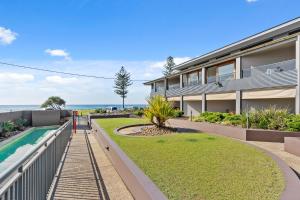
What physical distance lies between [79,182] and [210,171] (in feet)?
10.1

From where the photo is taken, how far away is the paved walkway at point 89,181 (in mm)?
5125

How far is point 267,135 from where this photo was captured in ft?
37.0

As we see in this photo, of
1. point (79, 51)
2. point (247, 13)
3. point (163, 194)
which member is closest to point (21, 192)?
point (163, 194)

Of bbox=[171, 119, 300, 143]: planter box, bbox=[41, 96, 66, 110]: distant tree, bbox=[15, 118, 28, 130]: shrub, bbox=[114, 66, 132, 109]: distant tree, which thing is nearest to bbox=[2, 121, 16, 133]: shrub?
bbox=[15, 118, 28, 130]: shrub

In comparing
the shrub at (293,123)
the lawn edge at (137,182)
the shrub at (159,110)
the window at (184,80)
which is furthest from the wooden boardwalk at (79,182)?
the window at (184,80)

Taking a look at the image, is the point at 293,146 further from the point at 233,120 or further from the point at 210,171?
the point at 233,120

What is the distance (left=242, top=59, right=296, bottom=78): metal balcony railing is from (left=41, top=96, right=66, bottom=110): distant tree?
144 feet

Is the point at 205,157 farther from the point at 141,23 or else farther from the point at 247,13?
the point at 141,23

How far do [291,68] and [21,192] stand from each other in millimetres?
16128

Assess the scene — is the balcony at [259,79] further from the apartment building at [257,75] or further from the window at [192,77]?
the window at [192,77]

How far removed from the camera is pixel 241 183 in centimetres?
461

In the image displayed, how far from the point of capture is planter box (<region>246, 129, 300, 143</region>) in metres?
11.0

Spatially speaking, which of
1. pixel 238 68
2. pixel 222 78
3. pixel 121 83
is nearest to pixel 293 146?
pixel 238 68

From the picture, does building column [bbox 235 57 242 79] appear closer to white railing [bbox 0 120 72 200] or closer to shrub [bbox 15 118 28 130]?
white railing [bbox 0 120 72 200]
